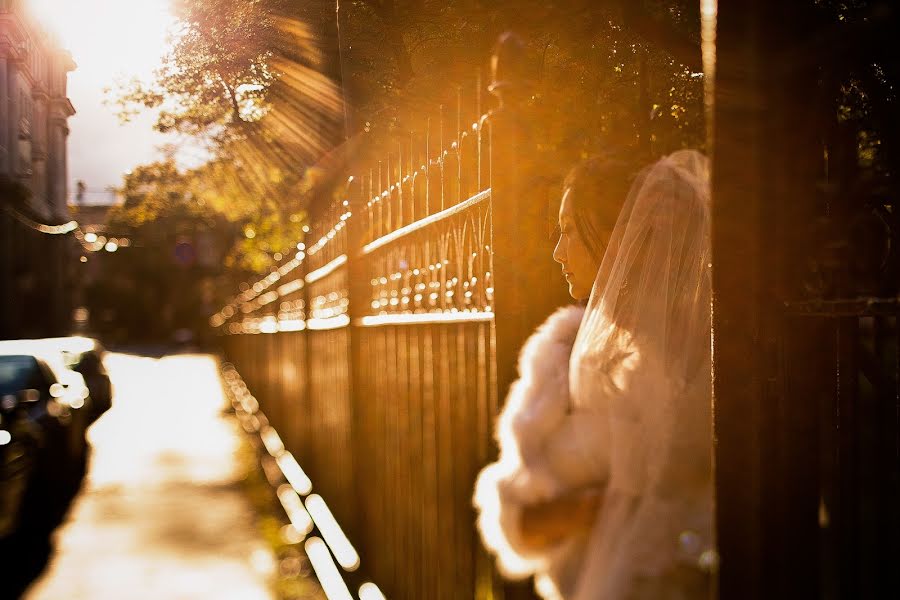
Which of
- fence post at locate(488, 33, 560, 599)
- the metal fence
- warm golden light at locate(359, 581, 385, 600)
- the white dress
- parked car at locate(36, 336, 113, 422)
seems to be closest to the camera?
the metal fence

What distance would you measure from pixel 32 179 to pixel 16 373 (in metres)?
2.13

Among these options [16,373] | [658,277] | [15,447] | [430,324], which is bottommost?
[15,447]

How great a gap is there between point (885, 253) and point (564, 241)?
113cm

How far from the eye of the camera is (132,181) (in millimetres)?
6848

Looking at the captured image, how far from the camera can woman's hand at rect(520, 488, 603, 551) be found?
7.32 feet

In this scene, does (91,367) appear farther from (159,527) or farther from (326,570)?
(326,570)

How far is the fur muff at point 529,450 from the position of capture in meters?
2.27

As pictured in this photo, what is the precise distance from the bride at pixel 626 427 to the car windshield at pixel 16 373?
8.96 meters

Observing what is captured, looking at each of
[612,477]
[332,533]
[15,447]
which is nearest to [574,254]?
[612,477]

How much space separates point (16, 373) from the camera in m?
10.7

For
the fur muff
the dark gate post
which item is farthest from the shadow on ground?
the dark gate post

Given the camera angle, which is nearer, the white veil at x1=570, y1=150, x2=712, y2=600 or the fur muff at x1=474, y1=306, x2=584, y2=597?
the white veil at x1=570, y1=150, x2=712, y2=600

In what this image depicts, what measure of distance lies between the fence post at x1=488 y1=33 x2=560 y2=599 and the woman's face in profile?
492 mm

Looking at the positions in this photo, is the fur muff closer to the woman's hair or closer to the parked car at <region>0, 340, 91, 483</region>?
the woman's hair
